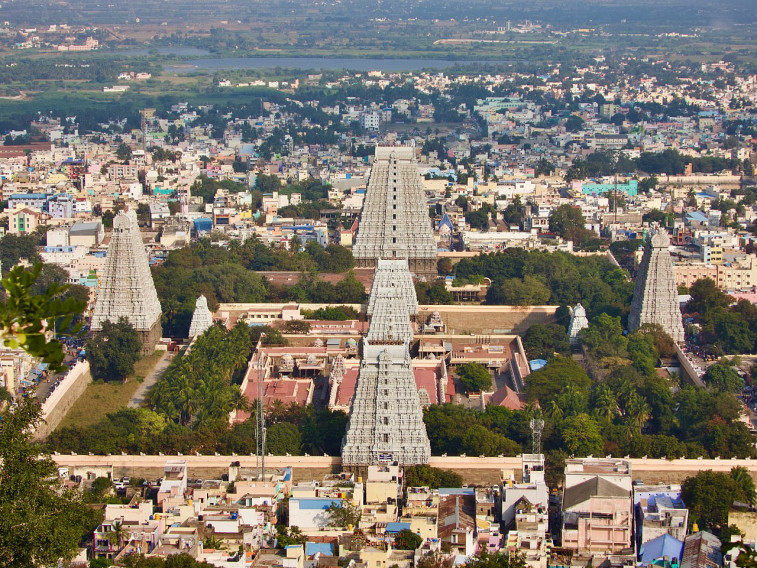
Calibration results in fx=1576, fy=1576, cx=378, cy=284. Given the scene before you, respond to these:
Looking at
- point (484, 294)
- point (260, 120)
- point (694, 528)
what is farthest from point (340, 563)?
point (260, 120)

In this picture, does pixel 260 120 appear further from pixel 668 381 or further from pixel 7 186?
pixel 668 381

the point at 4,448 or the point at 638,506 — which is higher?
the point at 4,448

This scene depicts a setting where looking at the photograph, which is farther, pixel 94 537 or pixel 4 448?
pixel 94 537

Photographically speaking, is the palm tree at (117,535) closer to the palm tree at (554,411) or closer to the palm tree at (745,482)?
the palm tree at (554,411)

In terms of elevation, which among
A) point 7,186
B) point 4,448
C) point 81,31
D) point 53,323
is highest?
point 53,323

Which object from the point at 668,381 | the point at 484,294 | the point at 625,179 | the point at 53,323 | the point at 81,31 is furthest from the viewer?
the point at 81,31

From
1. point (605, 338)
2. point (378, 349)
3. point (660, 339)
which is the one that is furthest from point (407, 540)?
point (660, 339)
